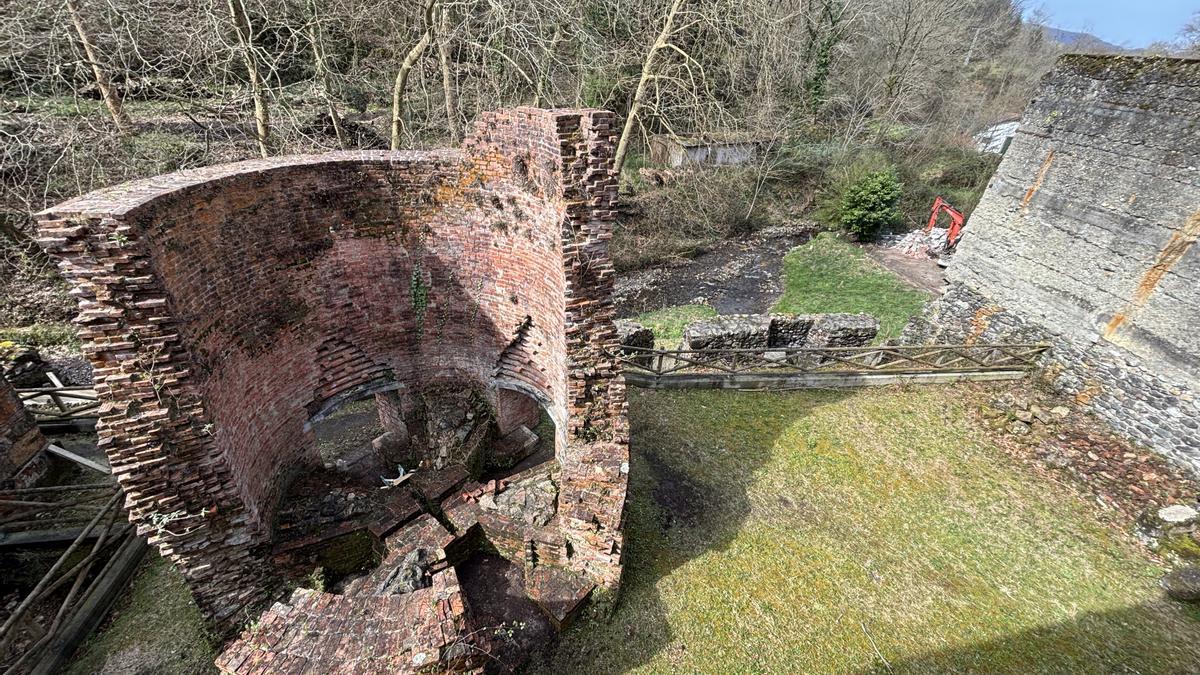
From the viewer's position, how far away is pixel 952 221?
21.2 meters

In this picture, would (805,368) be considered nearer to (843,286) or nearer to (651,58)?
(843,286)

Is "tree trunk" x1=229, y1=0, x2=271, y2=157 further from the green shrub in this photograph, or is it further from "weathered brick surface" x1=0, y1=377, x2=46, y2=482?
the green shrub

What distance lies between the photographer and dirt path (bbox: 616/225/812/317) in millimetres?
17891

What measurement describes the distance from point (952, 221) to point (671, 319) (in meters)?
14.4

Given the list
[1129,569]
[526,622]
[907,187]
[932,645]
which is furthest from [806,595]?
[907,187]

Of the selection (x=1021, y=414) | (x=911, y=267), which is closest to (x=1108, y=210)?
(x=1021, y=414)

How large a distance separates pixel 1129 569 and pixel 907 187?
A: 21.1 metres

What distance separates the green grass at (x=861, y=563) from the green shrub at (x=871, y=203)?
14.2 m

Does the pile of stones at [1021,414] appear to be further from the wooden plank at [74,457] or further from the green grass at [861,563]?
the wooden plank at [74,457]

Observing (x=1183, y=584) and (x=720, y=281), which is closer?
(x=1183, y=584)

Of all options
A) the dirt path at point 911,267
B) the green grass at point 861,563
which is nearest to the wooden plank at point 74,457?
the green grass at point 861,563

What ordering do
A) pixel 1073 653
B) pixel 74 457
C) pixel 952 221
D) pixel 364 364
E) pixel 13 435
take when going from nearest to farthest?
pixel 1073 653
pixel 13 435
pixel 364 364
pixel 74 457
pixel 952 221

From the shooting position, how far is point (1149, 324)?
816 centimetres

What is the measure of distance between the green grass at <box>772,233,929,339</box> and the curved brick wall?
10711 millimetres
